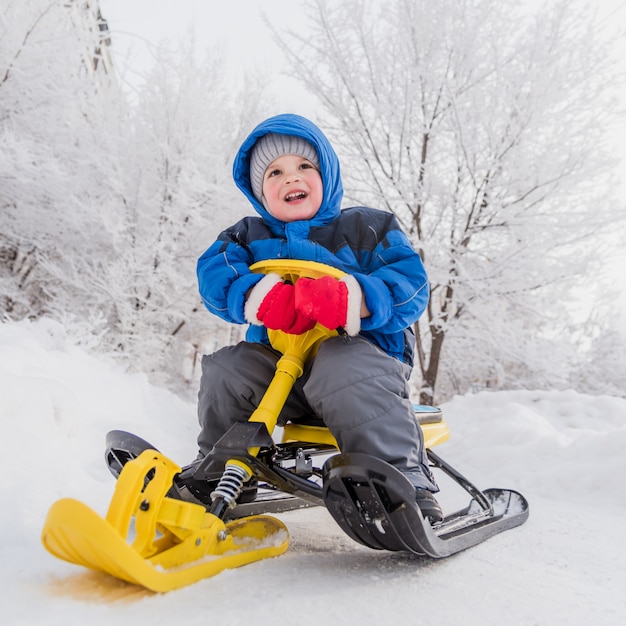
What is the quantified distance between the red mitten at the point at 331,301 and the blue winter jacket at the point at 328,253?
83mm

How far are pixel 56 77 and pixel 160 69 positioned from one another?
1976 mm

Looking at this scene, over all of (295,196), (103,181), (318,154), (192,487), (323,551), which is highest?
(103,181)

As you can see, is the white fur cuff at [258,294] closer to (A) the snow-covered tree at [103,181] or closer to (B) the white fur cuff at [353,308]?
(B) the white fur cuff at [353,308]

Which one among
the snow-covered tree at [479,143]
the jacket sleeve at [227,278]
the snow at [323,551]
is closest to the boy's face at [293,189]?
the jacket sleeve at [227,278]

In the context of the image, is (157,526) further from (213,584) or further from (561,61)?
(561,61)

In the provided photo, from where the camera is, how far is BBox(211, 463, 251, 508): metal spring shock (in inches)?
44.8

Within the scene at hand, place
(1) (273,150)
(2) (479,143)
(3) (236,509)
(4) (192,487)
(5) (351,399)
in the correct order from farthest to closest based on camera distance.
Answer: (2) (479,143)
(1) (273,150)
(3) (236,509)
(4) (192,487)
(5) (351,399)

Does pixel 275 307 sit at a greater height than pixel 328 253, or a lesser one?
lesser

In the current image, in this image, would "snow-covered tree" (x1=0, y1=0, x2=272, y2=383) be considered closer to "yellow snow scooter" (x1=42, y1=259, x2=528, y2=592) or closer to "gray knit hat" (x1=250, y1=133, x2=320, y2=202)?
"gray knit hat" (x1=250, y1=133, x2=320, y2=202)

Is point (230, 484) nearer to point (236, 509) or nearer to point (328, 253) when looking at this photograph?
point (236, 509)

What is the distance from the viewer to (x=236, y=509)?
159 centimetres

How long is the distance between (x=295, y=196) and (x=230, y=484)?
1.02 m

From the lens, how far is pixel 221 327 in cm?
1084

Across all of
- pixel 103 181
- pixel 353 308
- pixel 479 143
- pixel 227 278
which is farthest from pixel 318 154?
pixel 103 181
